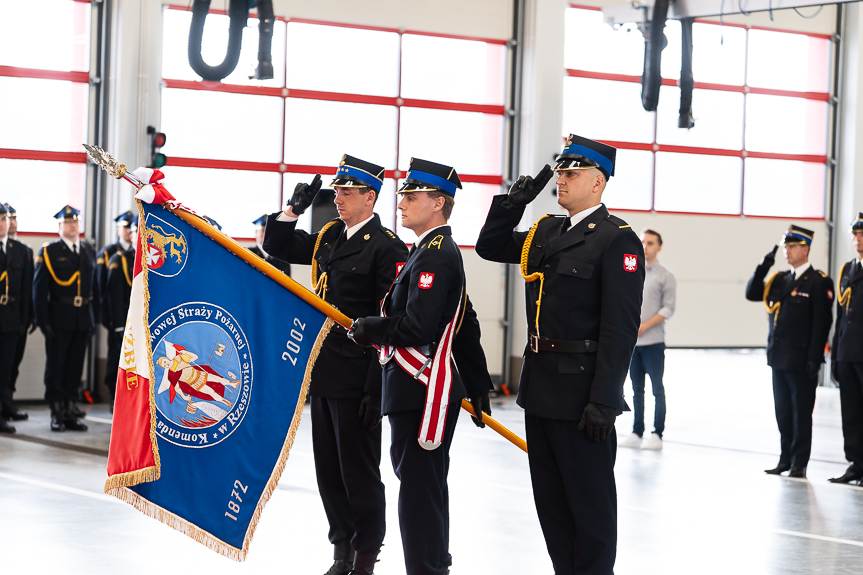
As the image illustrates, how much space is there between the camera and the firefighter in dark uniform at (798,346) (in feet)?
23.0

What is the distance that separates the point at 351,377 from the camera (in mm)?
3961

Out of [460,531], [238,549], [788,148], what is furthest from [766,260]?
[788,148]

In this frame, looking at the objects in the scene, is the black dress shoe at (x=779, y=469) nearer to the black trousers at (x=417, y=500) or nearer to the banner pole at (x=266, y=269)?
the banner pole at (x=266, y=269)

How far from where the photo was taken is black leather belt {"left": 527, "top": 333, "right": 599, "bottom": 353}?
3.34 metres

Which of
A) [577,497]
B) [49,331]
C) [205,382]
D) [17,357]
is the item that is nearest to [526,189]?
[577,497]

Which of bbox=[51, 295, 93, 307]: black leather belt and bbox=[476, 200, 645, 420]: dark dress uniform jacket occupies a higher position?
bbox=[476, 200, 645, 420]: dark dress uniform jacket

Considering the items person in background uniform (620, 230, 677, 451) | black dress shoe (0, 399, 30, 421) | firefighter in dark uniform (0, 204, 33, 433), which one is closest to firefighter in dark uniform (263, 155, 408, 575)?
person in background uniform (620, 230, 677, 451)

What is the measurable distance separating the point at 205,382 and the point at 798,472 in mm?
4793

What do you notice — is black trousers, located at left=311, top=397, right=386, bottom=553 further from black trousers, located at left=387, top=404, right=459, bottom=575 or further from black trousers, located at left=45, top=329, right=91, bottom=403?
black trousers, located at left=45, top=329, right=91, bottom=403

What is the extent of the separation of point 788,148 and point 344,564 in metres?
11.1

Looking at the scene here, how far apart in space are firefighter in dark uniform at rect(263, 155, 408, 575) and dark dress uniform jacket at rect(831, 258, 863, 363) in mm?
4034

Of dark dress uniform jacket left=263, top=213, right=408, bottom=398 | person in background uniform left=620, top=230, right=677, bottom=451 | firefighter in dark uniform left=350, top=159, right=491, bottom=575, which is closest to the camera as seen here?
firefighter in dark uniform left=350, top=159, right=491, bottom=575

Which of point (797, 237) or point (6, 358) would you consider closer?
point (797, 237)

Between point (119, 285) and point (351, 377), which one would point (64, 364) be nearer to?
point (119, 285)
